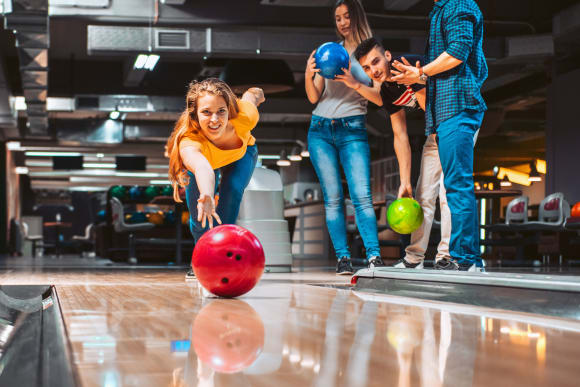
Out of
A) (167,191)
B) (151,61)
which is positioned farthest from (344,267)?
(151,61)

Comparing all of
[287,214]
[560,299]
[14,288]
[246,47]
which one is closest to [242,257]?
[560,299]

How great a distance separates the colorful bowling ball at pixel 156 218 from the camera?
298 inches

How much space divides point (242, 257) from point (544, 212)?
6.23 metres

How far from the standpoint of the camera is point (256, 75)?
27.2 ft

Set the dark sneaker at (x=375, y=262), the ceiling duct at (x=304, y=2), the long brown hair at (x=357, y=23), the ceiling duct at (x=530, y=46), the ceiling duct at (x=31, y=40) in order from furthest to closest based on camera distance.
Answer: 1. the ceiling duct at (x=530, y=46)
2. the ceiling duct at (x=304, y=2)
3. the ceiling duct at (x=31, y=40)
4. the long brown hair at (x=357, y=23)
5. the dark sneaker at (x=375, y=262)

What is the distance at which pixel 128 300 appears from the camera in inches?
74.4

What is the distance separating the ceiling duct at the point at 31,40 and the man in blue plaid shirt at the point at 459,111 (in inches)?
198

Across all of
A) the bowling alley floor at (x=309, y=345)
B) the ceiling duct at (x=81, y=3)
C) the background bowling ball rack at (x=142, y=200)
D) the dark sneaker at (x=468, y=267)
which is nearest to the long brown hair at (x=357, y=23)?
the dark sneaker at (x=468, y=267)

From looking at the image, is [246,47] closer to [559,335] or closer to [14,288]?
[14,288]

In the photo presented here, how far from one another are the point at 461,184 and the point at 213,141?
96cm

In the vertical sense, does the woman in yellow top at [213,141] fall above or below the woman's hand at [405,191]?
above

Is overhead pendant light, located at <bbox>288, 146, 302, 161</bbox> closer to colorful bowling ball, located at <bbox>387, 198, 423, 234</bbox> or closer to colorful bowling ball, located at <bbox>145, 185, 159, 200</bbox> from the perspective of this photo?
colorful bowling ball, located at <bbox>145, 185, 159, 200</bbox>

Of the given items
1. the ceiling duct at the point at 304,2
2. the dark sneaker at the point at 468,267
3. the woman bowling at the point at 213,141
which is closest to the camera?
the woman bowling at the point at 213,141

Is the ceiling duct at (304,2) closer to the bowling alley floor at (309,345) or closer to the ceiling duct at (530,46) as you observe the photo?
the ceiling duct at (530,46)
